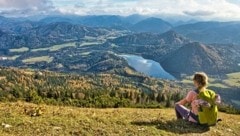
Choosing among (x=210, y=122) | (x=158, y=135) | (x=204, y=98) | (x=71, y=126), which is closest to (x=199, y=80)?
(x=204, y=98)

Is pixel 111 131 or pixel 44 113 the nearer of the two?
pixel 111 131

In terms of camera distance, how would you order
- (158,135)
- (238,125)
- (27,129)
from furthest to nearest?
(238,125)
(158,135)
(27,129)

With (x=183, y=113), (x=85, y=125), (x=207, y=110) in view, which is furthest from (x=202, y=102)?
(x=85, y=125)

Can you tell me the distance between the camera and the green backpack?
23.6 meters

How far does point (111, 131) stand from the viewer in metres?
21.1

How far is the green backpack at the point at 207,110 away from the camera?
23562 millimetres

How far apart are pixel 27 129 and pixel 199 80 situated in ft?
33.7

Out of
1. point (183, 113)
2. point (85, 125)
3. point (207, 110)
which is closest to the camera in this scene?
point (85, 125)

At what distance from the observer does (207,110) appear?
23797 millimetres

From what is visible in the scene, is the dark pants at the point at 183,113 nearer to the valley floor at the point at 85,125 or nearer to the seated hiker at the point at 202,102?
the seated hiker at the point at 202,102

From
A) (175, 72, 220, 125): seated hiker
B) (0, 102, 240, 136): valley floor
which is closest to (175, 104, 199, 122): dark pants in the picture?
(175, 72, 220, 125): seated hiker

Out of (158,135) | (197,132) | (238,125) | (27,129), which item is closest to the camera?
(27,129)

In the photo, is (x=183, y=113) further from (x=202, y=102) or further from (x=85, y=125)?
(x=85, y=125)

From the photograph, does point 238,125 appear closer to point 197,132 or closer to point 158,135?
point 197,132
